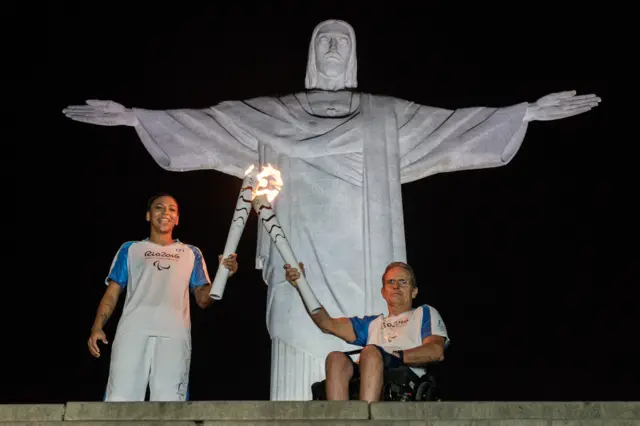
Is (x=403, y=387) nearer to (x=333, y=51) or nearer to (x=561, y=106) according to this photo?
(x=561, y=106)

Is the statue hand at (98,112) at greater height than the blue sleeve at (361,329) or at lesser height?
greater

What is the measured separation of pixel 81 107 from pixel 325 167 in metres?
1.69

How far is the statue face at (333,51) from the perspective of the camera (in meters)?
7.67

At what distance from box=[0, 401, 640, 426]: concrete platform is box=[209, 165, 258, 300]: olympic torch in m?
1.61

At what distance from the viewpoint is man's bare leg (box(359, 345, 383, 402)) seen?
5164 millimetres

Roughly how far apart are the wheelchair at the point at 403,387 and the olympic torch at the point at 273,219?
0.77 meters

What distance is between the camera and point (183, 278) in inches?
250

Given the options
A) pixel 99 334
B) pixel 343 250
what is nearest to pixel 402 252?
pixel 343 250

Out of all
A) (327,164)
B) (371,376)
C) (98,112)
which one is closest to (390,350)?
(371,376)

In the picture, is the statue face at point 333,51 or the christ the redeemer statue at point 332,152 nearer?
the christ the redeemer statue at point 332,152

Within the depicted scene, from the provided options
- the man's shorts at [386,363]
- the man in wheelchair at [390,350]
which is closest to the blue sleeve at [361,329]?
the man in wheelchair at [390,350]

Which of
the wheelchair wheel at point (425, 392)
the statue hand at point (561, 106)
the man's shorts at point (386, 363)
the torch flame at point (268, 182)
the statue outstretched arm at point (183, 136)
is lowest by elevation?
the wheelchair wheel at point (425, 392)

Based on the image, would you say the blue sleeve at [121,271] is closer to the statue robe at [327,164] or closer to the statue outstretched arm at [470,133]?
the statue robe at [327,164]

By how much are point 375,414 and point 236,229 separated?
2.01 m
